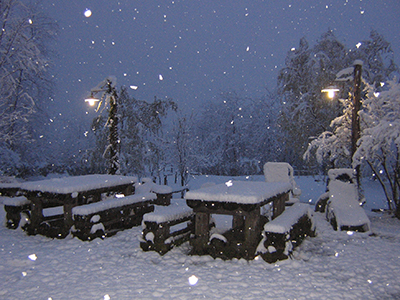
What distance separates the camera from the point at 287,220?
5.62 metres

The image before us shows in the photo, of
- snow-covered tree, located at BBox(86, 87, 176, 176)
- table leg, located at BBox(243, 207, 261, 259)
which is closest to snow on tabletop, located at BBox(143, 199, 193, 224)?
table leg, located at BBox(243, 207, 261, 259)

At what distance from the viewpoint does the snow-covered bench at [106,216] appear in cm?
636

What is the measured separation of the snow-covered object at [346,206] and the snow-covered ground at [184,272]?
0.53 meters

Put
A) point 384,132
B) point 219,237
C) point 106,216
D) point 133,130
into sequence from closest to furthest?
1. point 219,237
2. point 106,216
3. point 384,132
4. point 133,130

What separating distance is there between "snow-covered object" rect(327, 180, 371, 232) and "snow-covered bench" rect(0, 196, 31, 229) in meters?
7.50

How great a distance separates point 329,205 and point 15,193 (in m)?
9.62

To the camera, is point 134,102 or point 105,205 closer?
point 105,205

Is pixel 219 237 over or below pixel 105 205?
below

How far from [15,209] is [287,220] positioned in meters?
6.28

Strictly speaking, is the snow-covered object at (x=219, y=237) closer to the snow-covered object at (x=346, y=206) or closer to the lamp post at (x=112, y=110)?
the snow-covered object at (x=346, y=206)

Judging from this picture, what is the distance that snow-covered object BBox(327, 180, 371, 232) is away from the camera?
7.22 m

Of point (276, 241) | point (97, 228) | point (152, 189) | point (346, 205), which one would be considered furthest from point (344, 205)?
point (97, 228)

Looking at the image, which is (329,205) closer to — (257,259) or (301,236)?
(301,236)

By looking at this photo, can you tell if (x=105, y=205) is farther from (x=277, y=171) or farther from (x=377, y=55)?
(x=377, y=55)
